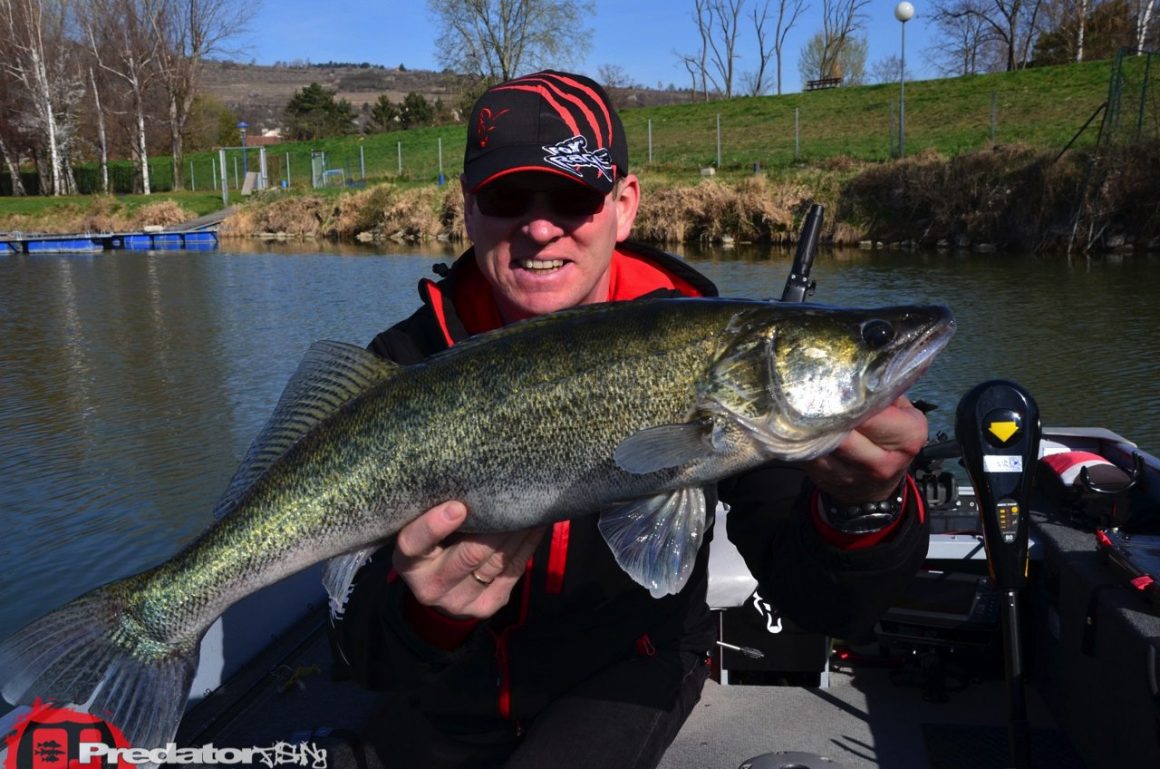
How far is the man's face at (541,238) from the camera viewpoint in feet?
9.52

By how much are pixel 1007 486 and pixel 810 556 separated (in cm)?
120

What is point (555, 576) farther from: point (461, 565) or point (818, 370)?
point (818, 370)

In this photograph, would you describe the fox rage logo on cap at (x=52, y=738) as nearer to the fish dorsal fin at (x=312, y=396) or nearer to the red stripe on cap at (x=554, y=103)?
the fish dorsal fin at (x=312, y=396)

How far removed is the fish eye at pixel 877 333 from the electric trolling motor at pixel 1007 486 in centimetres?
147

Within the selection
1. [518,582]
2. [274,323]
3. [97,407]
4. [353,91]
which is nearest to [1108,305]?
[274,323]

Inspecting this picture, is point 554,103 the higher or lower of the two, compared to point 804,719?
higher

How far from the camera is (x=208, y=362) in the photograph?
14172mm

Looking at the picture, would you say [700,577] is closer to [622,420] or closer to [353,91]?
[622,420]

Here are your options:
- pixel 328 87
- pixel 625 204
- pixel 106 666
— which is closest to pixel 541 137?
pixel 625 204

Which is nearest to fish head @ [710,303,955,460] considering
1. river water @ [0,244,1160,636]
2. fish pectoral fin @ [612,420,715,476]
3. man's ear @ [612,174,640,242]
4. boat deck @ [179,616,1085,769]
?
fish pectoral fin @ [612,420,715,476]

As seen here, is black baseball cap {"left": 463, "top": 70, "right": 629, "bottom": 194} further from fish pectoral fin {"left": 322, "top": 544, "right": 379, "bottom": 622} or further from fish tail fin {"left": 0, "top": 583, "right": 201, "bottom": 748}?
fish tail fin {"left": 0, "top": 583, "right": 201, "bottom": 748}

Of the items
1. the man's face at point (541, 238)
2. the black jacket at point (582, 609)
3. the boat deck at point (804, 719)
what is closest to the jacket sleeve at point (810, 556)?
the black jacket at point (582, 609)

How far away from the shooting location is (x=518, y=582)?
2.79m

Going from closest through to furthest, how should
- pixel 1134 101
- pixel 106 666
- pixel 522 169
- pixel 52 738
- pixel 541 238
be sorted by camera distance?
pixel 106 666 < pixel 522 169 < pixel 541 238 < pixel 52 738 < pixel 1134 101
